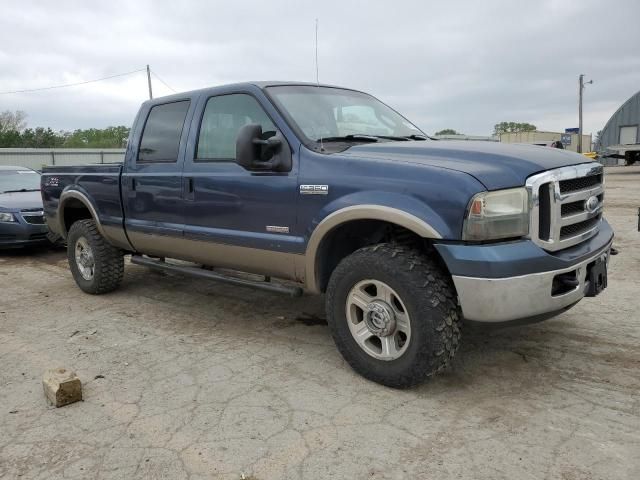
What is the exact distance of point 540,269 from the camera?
9.05 ft

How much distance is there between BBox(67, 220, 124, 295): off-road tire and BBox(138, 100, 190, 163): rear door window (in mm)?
Result: 1139

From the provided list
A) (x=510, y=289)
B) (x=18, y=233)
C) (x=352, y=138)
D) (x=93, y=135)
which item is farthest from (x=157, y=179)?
(x=93, y=135)

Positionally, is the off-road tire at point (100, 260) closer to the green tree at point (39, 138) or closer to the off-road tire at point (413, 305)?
the off-road tire at point (413, 305)

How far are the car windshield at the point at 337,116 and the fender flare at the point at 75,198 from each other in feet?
8.35

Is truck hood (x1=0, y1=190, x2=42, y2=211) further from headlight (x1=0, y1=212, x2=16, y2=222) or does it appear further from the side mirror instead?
the side mirror

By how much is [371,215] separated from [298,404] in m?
1.18

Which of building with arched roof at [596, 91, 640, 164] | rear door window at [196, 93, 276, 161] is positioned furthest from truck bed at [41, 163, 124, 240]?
building with arched roof at [596, 91, 640, 164]

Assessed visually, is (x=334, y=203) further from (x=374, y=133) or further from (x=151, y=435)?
(x=151, y=435)

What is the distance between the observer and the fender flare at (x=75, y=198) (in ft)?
17.6

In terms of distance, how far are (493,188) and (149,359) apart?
262cm

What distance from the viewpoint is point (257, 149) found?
11.6ft

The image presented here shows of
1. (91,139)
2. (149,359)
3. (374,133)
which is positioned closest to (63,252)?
(149,359)

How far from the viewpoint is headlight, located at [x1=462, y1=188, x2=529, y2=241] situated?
2.74 metres

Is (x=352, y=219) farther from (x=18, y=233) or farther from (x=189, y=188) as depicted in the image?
(x=18, y=233)
